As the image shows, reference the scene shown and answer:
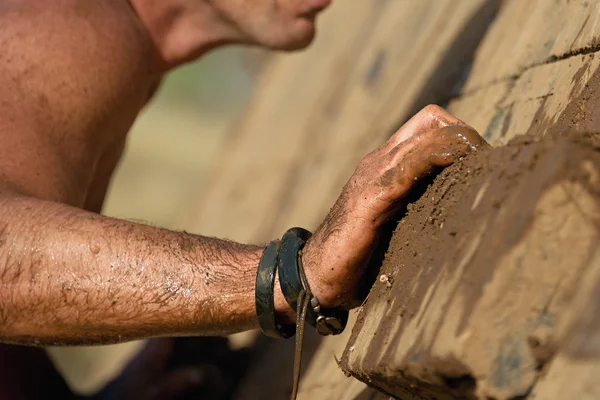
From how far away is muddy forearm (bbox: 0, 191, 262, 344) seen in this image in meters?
1.84

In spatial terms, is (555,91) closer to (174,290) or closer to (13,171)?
(174,290)

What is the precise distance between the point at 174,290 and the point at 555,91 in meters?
0.97

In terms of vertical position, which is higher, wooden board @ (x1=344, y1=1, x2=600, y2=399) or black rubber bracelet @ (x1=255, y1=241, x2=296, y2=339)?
wooden board @ (x1=344, y1=1, x2=600, y2=399)

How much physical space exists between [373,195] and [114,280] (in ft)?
1.99

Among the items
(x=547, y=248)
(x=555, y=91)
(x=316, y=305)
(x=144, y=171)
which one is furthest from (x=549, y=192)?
(x=144, y=171)

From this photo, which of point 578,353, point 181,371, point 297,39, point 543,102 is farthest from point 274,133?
point 578,353

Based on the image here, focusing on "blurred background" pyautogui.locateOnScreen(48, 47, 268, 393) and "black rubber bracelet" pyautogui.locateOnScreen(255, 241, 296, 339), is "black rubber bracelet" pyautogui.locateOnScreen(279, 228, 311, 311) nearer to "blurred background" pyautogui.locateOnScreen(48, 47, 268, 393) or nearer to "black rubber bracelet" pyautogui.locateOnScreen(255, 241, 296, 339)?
"black rubber bracelet" pyautogui.locateOnScreen(255, 241, 296, 339)

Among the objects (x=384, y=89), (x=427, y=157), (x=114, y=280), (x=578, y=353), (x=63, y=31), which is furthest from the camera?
(x=384, y=89)

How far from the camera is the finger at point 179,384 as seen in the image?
3.21 metres

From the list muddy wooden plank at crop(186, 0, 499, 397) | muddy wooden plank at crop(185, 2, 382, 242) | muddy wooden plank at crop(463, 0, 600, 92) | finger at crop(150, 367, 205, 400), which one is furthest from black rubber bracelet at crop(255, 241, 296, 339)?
muddy wooden plank at crop(185, 2, 382, 242)

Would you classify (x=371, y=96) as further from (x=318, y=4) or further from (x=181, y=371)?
(x=181, y=371)

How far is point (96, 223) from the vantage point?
1.92 m

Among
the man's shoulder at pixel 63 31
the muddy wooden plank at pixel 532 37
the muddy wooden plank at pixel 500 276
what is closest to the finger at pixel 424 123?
the muddy wooden plank at pixel 500 276

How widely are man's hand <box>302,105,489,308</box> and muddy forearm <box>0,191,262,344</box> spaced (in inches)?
7.4
